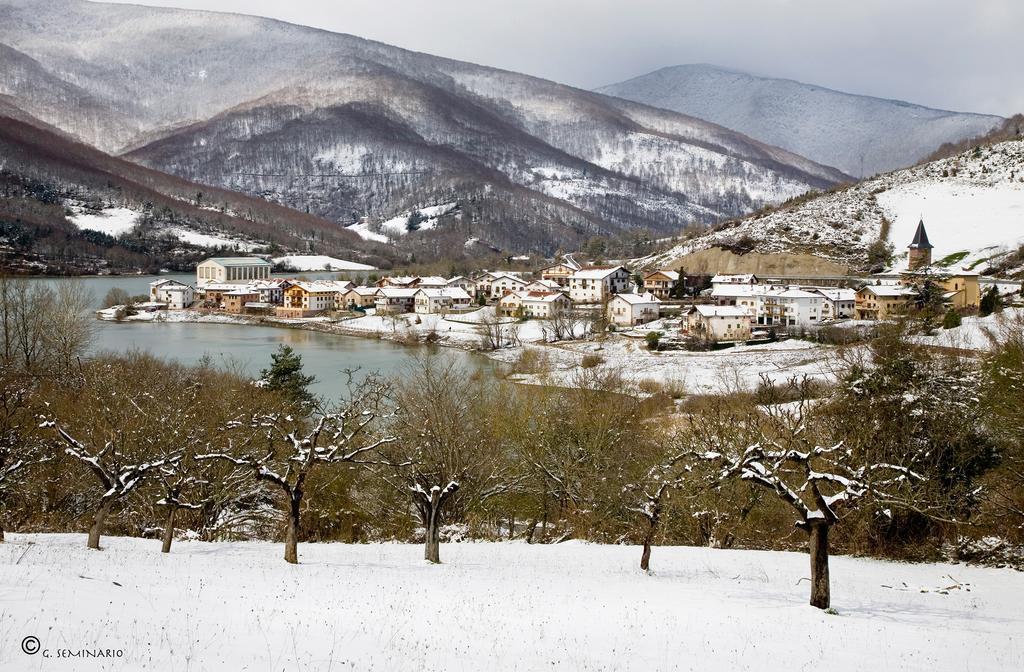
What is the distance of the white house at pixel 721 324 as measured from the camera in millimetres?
28000

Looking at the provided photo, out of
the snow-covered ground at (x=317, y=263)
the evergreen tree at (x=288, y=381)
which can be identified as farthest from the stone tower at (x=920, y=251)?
the snow-covered ground at (x=317, y=263)

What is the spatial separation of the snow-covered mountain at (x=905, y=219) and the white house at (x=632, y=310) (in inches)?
479

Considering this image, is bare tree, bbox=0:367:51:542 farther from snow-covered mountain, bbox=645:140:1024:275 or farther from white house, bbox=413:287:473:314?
snow-covered mountain, bbox=645:140:1024:275

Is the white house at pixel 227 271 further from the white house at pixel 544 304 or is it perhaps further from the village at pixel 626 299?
the white house at pixel 544 304

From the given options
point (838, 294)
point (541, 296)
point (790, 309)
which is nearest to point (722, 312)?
point (790, 309)

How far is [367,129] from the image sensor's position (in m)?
137

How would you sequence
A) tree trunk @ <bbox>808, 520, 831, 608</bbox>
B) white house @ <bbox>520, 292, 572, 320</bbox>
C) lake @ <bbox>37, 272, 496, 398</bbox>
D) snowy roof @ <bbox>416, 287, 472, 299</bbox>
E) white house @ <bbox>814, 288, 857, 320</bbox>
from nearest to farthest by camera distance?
tree trunk @ <bbox>808, 520, 831, 608</bbox>, lake @ <bbox>37, 272, 496, 398</bbox>, white house @ <bbox>814, 288, 857, 320</bbox>, white house @ <bbox>520, 292, 572, 320</bbox>, snowy roof @ <bbox>416, 287, 472, 299</bbox>

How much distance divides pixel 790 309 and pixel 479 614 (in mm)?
27965

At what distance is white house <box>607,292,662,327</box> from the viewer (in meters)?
32.6

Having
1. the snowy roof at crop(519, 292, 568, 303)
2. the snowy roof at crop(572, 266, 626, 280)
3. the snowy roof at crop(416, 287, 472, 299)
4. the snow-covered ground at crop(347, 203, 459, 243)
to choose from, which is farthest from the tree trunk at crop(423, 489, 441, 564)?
the snow-covered ground at crop(347, 203, 459, 243)

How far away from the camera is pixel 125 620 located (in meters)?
3.91

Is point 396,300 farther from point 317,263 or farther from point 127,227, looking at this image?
point 127,227

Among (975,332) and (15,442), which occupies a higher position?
(975,332)

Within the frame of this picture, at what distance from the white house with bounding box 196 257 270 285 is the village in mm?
1701
